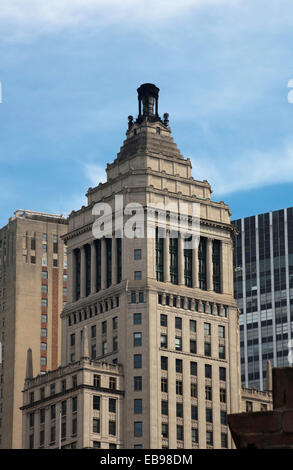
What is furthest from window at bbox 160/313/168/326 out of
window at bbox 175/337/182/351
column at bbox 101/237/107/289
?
column at bbox 101/237/107/289

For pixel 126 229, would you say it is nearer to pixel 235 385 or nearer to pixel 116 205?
pixel 116 205

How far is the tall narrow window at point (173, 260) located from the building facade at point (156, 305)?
0.50 ft

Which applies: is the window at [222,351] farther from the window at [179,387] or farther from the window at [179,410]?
the window at [179,410]

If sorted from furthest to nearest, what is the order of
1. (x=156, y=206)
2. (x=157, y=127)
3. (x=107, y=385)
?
(x=157, y=127) → (x=156, y=206) → (x=107, y=385)

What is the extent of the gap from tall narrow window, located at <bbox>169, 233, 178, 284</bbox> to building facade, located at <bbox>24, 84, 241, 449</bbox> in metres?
0.15

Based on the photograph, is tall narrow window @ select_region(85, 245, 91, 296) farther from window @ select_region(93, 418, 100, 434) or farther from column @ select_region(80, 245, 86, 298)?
window @ select_region(93, 418, 100, 434)

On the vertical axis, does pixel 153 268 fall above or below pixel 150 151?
below

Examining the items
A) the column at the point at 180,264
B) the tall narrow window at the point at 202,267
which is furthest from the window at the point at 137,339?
the tall narrow window at the point at 202,267

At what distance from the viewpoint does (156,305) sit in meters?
177

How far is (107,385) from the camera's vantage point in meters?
171

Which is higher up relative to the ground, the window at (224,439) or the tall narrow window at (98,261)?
the tall narrow window at (98,261)

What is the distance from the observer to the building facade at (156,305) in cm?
17250

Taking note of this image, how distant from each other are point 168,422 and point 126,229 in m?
30.3
